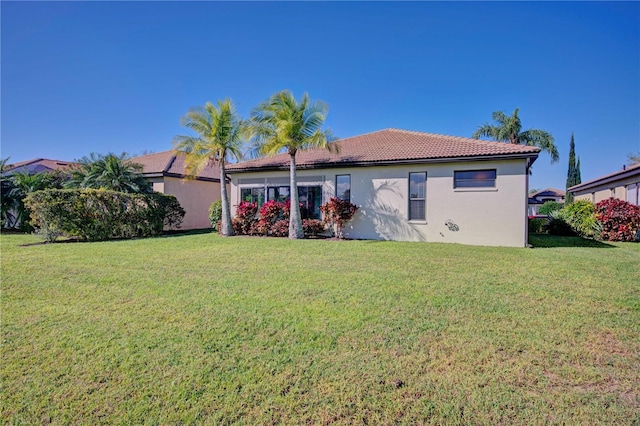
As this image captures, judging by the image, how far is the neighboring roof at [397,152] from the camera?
12.1 m

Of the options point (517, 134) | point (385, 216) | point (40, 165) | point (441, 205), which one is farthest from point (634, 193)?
point (40, 165)

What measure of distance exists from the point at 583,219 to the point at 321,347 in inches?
726

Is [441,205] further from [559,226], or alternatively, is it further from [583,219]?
[559,226]

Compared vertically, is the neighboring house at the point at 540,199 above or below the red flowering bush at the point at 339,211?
above

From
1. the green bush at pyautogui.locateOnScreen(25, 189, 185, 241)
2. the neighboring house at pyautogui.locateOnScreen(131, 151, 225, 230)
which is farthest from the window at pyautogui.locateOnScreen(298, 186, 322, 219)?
the green bush at pyautogui.locateOnScreen(25, 189, 185, 241)

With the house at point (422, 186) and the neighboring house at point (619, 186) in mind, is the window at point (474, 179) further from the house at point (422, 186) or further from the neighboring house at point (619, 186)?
the neighboring house at point (619, 186)

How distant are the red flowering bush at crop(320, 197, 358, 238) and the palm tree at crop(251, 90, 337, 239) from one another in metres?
1.57

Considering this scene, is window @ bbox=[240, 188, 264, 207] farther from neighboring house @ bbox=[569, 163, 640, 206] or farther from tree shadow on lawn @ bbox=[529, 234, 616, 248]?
neighboring house @ bbox=[569, 163, 640, 206]

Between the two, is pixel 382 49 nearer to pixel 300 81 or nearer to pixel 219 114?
pixel 300 81

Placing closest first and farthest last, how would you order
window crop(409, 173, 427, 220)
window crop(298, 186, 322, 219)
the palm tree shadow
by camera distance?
window crop(409, 173, 427, 220), the palm tree shadow, window crop(298, 186, 322, 219)

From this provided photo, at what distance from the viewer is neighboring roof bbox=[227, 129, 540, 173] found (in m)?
12.1

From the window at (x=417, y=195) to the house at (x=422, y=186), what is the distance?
0.04 metres

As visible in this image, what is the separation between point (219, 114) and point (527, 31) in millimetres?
13731

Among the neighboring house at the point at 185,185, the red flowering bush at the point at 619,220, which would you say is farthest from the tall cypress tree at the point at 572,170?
the neighboring house at the point at 185,185
